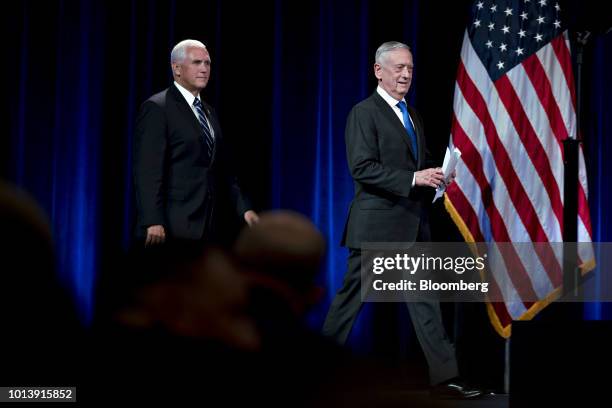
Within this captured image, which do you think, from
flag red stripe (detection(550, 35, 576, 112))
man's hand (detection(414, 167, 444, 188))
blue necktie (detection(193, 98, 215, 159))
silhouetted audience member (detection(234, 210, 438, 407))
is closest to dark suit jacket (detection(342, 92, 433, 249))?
man's hand (detection(414, 167, 444, 188))

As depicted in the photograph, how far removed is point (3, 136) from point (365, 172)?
1966 mm

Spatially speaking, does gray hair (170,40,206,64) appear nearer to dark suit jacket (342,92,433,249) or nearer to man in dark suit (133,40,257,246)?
man in dark suit (133,40,257,246)

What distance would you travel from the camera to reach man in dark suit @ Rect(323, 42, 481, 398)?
3.88 meters

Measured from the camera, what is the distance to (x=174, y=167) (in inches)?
148

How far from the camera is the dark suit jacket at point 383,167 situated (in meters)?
3.96

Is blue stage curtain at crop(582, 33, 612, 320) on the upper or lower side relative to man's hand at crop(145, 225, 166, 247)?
upper

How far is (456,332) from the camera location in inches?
189

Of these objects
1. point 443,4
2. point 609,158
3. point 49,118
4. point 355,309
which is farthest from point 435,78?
point 49,118

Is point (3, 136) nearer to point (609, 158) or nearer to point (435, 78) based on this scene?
point (435, 78)

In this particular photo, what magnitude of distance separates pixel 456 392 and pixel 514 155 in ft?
4.36

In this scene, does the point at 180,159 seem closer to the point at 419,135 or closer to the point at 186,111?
the point at 186,111

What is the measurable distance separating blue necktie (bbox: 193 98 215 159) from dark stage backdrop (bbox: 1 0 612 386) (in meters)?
0.77

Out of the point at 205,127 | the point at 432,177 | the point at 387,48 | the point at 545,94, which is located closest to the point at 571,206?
the point at 432,177

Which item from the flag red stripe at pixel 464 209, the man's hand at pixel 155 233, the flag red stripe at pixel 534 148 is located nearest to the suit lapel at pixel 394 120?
the flag red stripe at pixel 464 209
